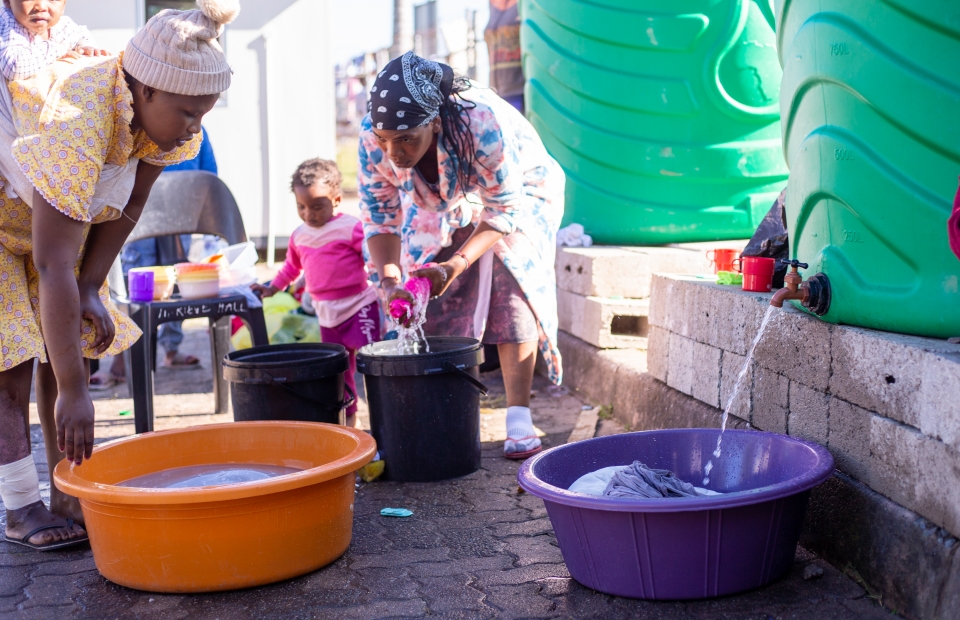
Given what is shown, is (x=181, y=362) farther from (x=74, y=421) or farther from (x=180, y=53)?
(x=180, y=53)

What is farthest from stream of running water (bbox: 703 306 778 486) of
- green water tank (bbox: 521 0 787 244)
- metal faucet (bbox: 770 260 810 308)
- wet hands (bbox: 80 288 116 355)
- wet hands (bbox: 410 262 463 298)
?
green water tank (bbox: 521 0 787 244)

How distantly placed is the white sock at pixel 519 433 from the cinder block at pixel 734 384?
33.9 inches

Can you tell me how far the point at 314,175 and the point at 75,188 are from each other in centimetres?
211

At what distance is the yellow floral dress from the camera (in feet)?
7.43

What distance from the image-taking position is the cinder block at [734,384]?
2.91m

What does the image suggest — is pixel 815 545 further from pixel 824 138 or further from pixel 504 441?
pixel 504 441

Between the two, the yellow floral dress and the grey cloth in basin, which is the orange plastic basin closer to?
the yellow floral dress

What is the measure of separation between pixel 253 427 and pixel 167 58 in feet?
4.15

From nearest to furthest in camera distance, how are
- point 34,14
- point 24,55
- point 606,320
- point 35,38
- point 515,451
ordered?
point 24,55, point 35,38, point 34,14, point 515,451, point 606,320

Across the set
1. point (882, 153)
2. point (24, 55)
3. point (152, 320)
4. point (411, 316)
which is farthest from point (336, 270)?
point (882, 153)

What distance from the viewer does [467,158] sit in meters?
3.32


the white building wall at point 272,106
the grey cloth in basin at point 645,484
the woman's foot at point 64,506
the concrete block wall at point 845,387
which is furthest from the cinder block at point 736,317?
the white building wall at point 272,106

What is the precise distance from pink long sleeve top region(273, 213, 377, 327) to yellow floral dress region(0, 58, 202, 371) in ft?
5.45

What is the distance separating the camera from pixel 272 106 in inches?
354
